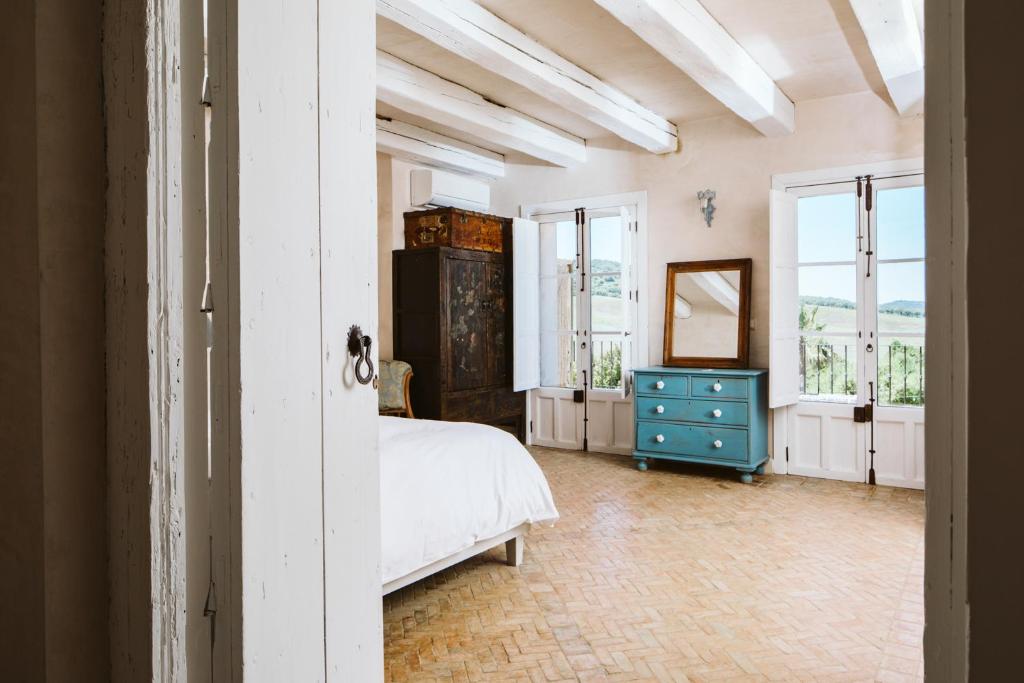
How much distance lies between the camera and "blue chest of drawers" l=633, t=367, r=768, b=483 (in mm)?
5539

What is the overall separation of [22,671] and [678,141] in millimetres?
6211

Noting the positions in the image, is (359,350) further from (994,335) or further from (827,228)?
(827,228)

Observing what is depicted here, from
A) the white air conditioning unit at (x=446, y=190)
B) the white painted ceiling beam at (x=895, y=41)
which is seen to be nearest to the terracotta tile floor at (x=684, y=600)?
the white painted ceiling beam at (x=895, y=41)

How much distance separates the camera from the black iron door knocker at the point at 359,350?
1191 mm

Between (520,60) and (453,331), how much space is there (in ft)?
8.66

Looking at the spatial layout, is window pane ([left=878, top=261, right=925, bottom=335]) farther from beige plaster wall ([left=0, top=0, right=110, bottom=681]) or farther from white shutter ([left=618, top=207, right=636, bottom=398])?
beige plaster wall ([left=0, top=0, right=110, bottom=681])

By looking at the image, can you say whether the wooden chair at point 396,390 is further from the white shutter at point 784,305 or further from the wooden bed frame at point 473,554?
the white shutter at point 784,305

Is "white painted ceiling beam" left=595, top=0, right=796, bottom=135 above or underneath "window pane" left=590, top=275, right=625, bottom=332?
above

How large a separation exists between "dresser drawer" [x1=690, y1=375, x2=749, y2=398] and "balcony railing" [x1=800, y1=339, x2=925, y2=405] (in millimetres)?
730

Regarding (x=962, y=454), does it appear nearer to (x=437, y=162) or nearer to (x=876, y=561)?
(x=876, y=561)

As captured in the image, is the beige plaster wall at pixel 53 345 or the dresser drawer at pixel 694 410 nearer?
the beige plaster wall at pixel 53 345

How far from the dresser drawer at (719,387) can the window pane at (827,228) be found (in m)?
1.21

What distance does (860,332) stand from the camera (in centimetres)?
553

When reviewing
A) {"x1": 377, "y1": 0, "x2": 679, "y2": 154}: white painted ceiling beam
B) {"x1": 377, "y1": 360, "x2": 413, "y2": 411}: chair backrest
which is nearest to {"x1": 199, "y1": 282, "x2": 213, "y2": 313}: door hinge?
{"x1": 377, "y1": 0, "x2": 679, "y2": 154}: white painted ceiling beam
